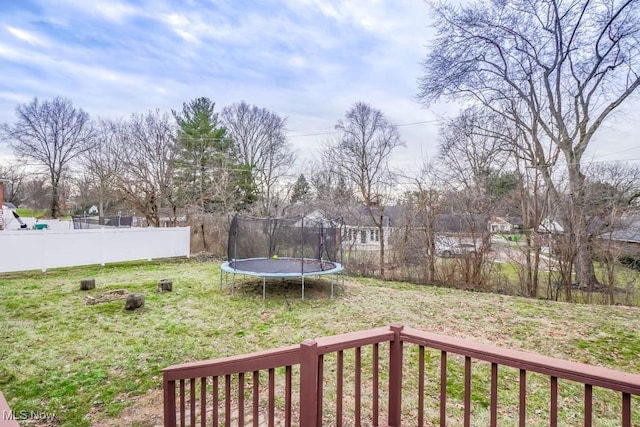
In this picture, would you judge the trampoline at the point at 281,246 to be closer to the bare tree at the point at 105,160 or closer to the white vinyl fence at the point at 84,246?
the white vinyl fence at the point at 84,246

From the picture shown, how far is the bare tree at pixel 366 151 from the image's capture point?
10.4m

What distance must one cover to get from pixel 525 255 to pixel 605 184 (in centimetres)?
220

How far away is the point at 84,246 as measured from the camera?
8281 mm

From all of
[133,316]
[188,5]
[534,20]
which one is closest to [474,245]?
[534,20]

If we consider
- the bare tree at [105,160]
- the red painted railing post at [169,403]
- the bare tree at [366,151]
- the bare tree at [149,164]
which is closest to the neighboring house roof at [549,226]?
the bare tree at [366,151]

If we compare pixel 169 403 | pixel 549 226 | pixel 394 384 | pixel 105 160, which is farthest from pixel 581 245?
pixel 105 160

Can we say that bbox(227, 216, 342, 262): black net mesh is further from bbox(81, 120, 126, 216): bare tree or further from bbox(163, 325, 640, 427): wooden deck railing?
bbox(81, 120, 126, 216): bare tree

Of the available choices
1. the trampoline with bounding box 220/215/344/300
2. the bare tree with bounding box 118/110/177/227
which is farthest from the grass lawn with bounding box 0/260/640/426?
the bare tree with bounding box 118/110/177/227

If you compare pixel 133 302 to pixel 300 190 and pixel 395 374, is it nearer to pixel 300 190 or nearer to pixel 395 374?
pixel 395 374

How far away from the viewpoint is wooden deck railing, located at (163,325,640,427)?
3.94ft

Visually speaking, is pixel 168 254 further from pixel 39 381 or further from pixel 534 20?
pixel 534 20

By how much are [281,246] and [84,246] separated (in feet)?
15.9

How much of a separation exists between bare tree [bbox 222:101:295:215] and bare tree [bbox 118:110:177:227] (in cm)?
332

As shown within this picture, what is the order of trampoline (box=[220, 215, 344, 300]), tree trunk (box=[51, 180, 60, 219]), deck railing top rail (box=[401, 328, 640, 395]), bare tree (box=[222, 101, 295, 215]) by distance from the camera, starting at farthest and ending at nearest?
1. tree trunk (box=[51, 180, 60, 219])
2. bare tree (box=[222, 101, 295, 215])
3. trampoline (box=[220, 215, 344, 300])
4. deck railing top rail (box=[401, 328, 640, 395])
